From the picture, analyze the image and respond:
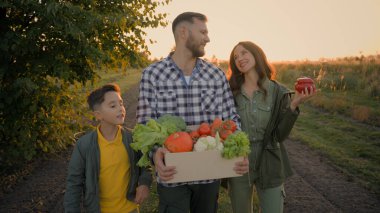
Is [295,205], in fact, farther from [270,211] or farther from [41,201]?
[41,201]

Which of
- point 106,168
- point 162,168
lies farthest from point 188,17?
point 106,168

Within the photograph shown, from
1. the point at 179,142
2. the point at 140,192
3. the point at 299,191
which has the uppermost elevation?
the point at 179,142

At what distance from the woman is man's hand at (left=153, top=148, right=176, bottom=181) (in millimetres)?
1148

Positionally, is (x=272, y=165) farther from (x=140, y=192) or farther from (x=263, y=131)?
(x=140, y=192)

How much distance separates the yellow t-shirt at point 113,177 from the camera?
322 cm

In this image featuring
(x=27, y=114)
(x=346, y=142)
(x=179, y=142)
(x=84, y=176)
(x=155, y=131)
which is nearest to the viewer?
(x=179, y=142)

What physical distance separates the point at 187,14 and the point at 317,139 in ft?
23.9

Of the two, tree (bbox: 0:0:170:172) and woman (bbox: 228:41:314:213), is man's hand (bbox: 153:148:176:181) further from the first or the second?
tree (bbox: 0:0:170:172)

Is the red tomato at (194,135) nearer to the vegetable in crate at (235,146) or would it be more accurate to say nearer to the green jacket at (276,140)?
the vegetable in crate at (235,146)

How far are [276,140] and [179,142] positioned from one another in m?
1.42

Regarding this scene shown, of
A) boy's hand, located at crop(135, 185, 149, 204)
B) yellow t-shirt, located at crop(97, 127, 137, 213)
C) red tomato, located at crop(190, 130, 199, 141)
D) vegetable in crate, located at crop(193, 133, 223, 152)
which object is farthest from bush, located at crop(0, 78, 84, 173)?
vegetable in crate, located at crop(193, 133, 223, 152)

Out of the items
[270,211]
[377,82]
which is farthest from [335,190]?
[377,82]

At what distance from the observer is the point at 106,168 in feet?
10.5

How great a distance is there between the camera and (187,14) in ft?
10.9
